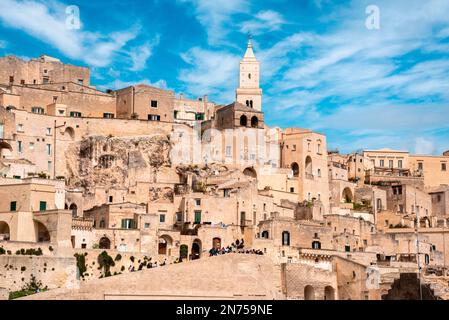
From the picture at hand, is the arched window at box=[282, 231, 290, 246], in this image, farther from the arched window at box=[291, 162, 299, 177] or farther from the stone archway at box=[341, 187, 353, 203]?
the stone archway at box=[341, 187, 353, 203]

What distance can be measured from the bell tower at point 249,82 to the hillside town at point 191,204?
0.30 meters

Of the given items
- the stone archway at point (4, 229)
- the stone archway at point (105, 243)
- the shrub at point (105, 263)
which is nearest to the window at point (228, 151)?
the stone archway at point (105, 243)

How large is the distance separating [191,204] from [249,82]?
35.2 metres

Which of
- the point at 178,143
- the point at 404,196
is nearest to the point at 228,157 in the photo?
the point at 178,143

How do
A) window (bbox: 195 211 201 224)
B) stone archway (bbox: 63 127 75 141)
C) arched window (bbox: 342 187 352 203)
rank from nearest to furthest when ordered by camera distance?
window (bbox: 195 211 201 224)
stone archway (bbox: 63 127 75 141)
arched window (bbox: 342 187 352 203)

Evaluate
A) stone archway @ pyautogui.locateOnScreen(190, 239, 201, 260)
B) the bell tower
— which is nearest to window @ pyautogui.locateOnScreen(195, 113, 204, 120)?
the bell tower

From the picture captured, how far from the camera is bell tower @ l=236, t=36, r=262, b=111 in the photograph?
311 feet

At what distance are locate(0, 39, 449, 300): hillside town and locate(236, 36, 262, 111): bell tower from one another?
0.30 meters

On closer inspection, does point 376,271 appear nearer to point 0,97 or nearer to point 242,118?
point 242,118

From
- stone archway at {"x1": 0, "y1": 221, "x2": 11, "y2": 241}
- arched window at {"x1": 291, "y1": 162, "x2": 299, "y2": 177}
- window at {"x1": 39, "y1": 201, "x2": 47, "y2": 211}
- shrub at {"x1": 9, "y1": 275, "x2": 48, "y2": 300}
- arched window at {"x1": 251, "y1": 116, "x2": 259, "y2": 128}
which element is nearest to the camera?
shrub at {"x1": 9, "y1": 275, "x2": 48, "y2": 300}

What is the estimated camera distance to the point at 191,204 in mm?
63344

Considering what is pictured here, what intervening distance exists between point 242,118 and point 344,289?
2379 cm

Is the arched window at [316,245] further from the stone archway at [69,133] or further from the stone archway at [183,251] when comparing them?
the stone archway at [69,133]
